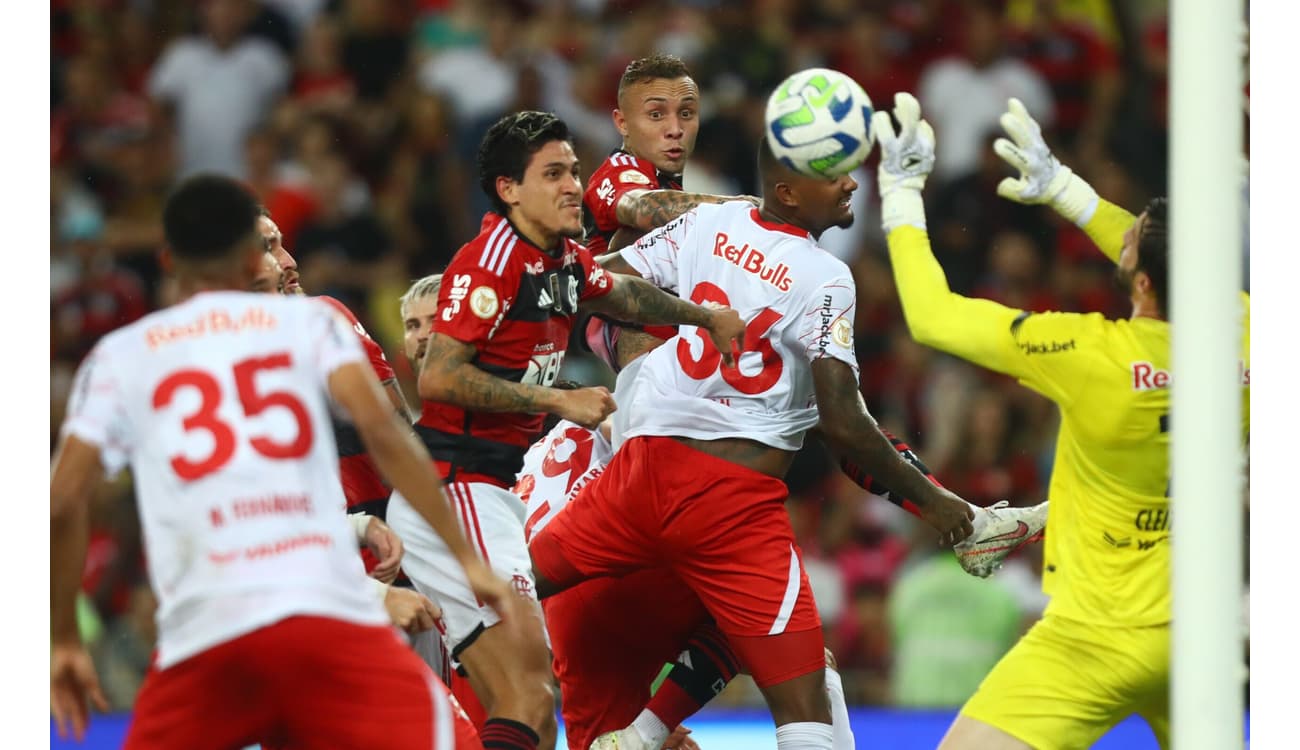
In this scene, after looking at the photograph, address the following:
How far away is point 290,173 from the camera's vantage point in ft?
39.6

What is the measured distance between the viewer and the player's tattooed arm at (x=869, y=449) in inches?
233

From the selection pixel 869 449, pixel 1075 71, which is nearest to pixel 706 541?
pixel 869 449

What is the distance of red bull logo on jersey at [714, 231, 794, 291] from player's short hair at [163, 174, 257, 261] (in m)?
2.10

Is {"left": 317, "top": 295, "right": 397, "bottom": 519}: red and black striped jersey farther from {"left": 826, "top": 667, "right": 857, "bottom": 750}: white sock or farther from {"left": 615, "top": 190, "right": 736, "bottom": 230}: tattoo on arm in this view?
{"left": 826, "top": 667, "right": 857, "bottom": 750}: white sock

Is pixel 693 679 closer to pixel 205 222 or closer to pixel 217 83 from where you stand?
pixel 205 222

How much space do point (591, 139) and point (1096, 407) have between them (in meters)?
8.02

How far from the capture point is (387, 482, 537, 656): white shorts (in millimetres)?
5703

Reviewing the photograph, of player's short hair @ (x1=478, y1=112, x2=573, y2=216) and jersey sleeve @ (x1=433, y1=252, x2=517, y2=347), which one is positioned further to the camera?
player's short hair @ (x1=478, y1=112, x2=573, y2=216)

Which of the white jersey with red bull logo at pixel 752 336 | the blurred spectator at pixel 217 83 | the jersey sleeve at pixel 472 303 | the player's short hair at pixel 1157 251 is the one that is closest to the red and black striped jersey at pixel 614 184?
the white jersey with red bull logo at pixel 752 336

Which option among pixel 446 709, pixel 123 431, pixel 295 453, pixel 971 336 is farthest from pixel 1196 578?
pixel 123 431

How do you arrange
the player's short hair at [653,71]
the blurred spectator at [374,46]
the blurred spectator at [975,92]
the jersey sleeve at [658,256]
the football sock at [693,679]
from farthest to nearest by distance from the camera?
the blurred spectator at [374,46] < the blurred spectator at [975,92] < the player's short hair at [653,71] < the football sock at [693,679] < the jersey sleeve at [658,256]

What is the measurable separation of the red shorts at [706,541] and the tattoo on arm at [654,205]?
900 millimetres

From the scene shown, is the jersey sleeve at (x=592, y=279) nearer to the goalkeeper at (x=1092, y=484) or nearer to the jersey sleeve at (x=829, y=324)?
the jersey sleeve at (x=829, y=324)

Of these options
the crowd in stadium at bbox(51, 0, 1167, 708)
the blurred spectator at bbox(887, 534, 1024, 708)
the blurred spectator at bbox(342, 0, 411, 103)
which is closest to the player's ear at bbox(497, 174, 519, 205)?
the blurred spectator at bbox(887, 534, 1024, 708)
